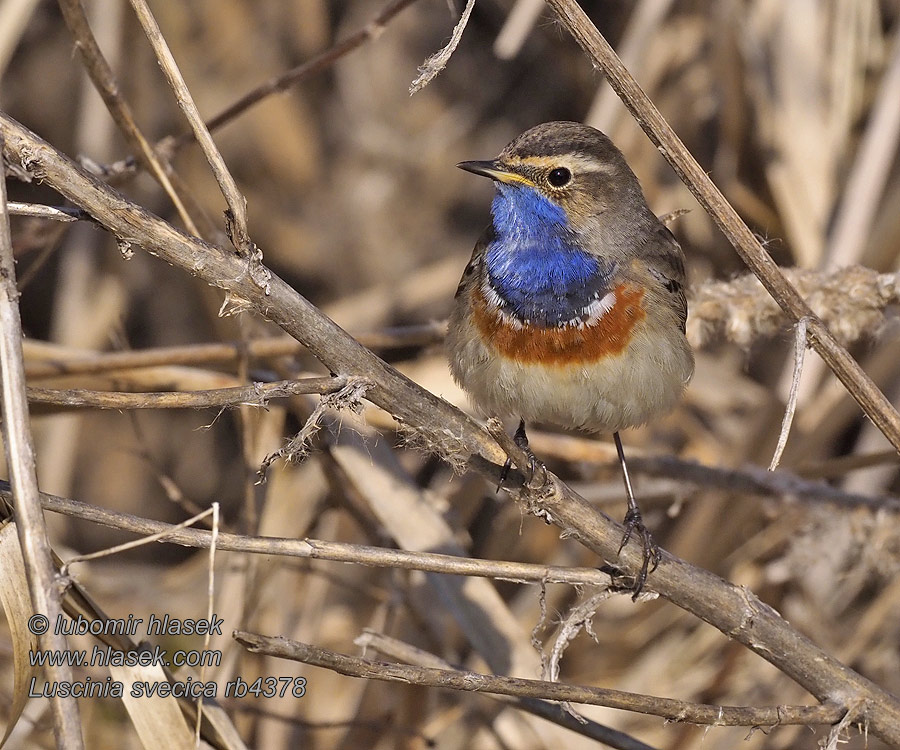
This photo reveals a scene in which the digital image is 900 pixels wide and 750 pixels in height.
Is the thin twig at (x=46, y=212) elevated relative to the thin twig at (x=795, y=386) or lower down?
lower down

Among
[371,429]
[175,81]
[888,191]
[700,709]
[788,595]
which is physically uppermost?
[888,191]

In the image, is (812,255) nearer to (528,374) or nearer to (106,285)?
(528,374)

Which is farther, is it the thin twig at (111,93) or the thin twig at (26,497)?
the thin twig at (111,93)

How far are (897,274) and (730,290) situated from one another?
19.1 inches

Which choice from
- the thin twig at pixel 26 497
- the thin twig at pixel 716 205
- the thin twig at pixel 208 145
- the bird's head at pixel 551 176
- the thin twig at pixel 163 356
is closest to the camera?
the thin twig at pixel 26 497

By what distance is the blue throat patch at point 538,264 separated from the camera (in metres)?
3.04

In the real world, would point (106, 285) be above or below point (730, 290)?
above

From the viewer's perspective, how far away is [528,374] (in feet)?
10.0

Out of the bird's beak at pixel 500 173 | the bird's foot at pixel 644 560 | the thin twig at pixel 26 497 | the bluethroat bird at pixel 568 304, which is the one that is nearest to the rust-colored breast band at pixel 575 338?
the bluethroat bird at pixel 568 304

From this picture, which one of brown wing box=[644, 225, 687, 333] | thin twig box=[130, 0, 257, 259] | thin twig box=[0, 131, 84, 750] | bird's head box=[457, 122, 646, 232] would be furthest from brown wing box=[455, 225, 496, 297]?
thin twig box=[0, 131, 84, 750]

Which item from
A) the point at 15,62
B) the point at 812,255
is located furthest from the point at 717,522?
the point at 15,62

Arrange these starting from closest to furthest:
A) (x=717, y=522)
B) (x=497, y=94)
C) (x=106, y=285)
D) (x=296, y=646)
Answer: (x=296, y=646), (x=717, y=522), (x=106, y=285), (x=497, y=94)

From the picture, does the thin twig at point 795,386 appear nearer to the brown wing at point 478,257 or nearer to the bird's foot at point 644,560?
the bird's foot at point 644,560

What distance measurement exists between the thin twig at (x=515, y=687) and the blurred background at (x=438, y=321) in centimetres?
76
